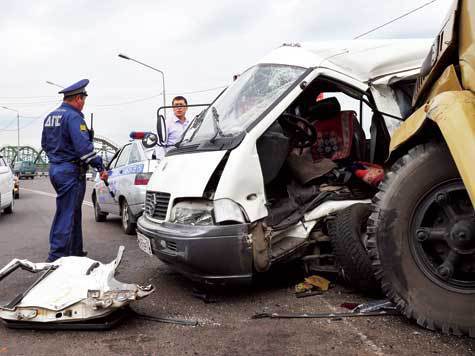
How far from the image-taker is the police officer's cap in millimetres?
5016

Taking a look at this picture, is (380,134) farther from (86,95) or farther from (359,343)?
(86,95)

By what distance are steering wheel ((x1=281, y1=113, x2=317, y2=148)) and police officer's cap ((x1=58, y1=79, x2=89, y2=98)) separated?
7.54 feet

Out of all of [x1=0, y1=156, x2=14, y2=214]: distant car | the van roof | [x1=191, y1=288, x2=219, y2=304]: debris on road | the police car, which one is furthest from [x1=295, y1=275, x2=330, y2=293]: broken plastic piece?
[x1=0, y1=156, x2=14, y2=214]: distant car

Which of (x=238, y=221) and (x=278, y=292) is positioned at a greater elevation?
(x=238, y=221)

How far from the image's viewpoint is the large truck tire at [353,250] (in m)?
3.60

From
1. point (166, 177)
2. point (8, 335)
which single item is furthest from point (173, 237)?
point (8, 335)

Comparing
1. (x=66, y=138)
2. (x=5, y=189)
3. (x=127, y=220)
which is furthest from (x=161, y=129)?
(x=5, y=189)

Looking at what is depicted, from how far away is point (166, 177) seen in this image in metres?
4.12

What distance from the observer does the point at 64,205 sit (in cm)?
489

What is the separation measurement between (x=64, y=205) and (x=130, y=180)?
2.13 meters

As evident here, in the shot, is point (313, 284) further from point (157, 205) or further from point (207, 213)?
point (157, 205)

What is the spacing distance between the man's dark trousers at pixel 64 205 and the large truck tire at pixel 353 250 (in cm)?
271

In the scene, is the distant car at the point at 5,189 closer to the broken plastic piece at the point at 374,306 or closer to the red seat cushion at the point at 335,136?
the red seat cushion at the point at 335,136

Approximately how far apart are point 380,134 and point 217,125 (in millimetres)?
1588
